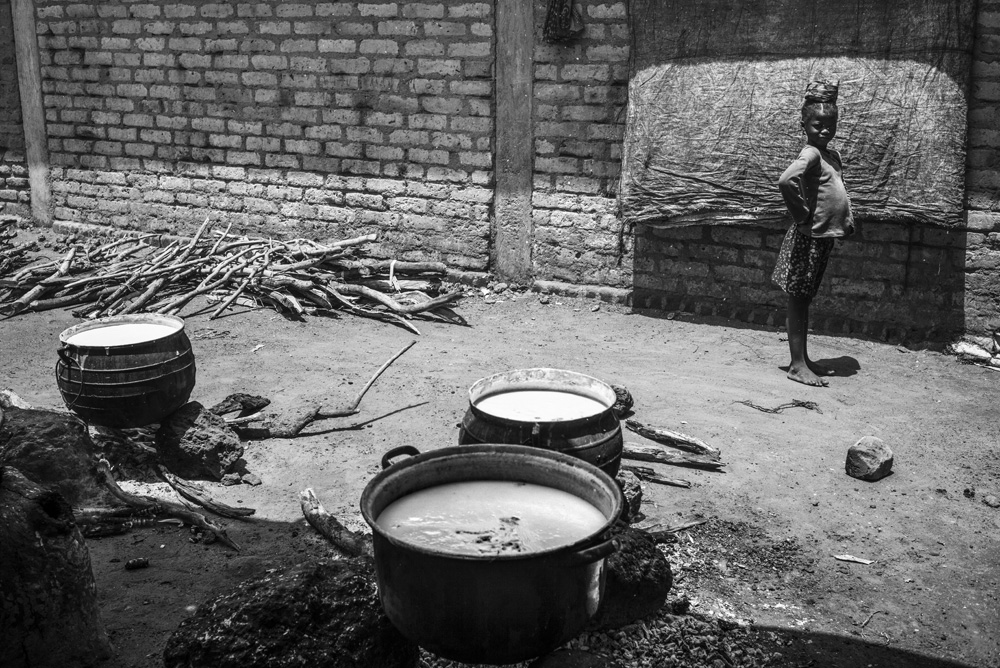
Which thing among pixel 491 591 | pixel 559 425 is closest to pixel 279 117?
pixel 559 425

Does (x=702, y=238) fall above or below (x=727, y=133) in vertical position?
below

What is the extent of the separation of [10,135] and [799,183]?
30.8 feet

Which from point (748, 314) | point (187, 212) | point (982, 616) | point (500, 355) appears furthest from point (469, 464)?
point (187, 212)

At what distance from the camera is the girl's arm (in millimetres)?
5938

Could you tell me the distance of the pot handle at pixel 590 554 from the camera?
2635 mm

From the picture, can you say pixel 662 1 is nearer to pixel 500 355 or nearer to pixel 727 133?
pixel 727 133

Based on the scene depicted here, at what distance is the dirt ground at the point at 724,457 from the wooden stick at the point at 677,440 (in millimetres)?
91

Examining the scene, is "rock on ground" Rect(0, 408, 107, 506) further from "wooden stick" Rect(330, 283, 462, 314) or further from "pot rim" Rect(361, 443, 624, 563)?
"wooden stick" Rect(330, 283, 462, 314)

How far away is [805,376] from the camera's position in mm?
6477

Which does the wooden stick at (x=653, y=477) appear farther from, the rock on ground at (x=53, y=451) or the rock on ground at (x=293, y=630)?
the rock on ground at (x=53, y=451)

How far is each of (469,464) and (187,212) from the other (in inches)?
310

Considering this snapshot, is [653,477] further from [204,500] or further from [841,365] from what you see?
[841,365]

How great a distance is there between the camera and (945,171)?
668cm

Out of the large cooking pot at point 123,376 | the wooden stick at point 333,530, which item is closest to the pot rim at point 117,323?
the large cooking pot at point 123,376
